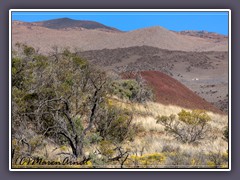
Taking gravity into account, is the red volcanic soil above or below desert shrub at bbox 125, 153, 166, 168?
above

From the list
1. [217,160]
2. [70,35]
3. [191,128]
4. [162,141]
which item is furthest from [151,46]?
[217,160]

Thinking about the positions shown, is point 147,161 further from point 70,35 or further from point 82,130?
point 70,35

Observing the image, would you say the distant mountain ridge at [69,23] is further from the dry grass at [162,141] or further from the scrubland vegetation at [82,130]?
Result: the dry grass at [162,141]

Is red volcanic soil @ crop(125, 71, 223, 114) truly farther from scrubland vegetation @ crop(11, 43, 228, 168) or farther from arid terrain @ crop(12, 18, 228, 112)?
scrubland vegetation @ crop(11, 43, 228, 168)

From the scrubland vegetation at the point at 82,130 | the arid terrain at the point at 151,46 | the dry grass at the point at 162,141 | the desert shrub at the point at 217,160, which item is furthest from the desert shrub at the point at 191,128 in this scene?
the desert shrub at the point at 217,160

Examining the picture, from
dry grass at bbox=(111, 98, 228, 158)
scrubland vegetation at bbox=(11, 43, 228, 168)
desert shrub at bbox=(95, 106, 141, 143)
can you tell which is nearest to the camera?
scrubland vegetation at bbox=(11, 43, 228, 168)

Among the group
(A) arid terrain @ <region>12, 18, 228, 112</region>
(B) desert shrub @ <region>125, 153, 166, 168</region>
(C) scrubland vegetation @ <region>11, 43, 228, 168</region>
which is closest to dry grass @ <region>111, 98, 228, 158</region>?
(C) scrubland vegetation @ <region>11, 43, 228, 168</region>

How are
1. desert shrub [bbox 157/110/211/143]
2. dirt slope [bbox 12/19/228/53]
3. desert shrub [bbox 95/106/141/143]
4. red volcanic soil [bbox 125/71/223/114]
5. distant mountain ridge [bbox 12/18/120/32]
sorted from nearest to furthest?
distant mountain ridge [bbox 12/18/120/32] → dirt slope [bbox 12/19/228/53] → desert shrub [bbox 95/106/141/143] → desert shrub [bbox 157/110/211/143] → red volcanic soil [bbox 125/71/223/114]
